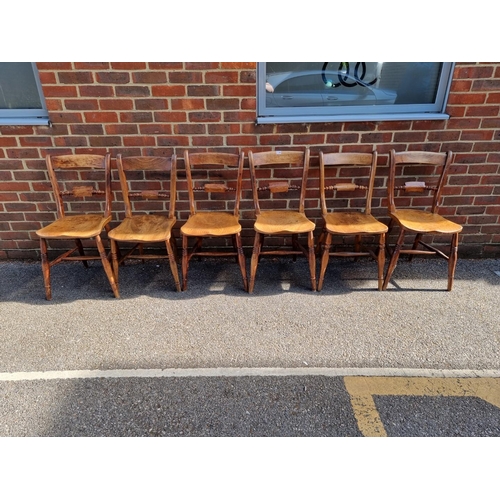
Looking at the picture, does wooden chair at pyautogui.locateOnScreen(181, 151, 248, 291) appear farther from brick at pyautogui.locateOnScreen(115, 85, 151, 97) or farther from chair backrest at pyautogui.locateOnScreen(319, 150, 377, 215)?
chair backrest at pyautogui.locateOnScreen(319, 150, 377, 215)

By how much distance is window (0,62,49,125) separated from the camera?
2580 mm

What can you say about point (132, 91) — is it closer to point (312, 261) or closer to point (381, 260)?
point (312, 261)

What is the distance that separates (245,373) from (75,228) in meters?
1.55

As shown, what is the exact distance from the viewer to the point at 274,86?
2660 millimetres

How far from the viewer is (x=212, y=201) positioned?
2.85 meters

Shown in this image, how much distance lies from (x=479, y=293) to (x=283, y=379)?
5.60 feet

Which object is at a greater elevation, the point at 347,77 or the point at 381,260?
the point at 347,77

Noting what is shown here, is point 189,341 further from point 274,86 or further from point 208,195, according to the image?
point 274,86

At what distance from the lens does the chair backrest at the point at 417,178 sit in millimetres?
2527

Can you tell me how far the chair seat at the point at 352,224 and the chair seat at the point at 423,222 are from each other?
17cm

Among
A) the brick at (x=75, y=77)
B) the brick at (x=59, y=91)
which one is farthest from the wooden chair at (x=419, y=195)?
the brick at (x=59, y=91)

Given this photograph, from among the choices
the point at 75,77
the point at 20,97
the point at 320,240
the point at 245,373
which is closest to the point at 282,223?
the point at 320,240

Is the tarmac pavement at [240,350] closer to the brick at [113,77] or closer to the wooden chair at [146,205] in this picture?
the wooden chair at [146,205]

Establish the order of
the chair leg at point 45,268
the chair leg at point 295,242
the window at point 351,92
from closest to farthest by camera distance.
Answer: the chair leg at point 45,268 → the window at point 351,92 → the chair leg at point 295,242
